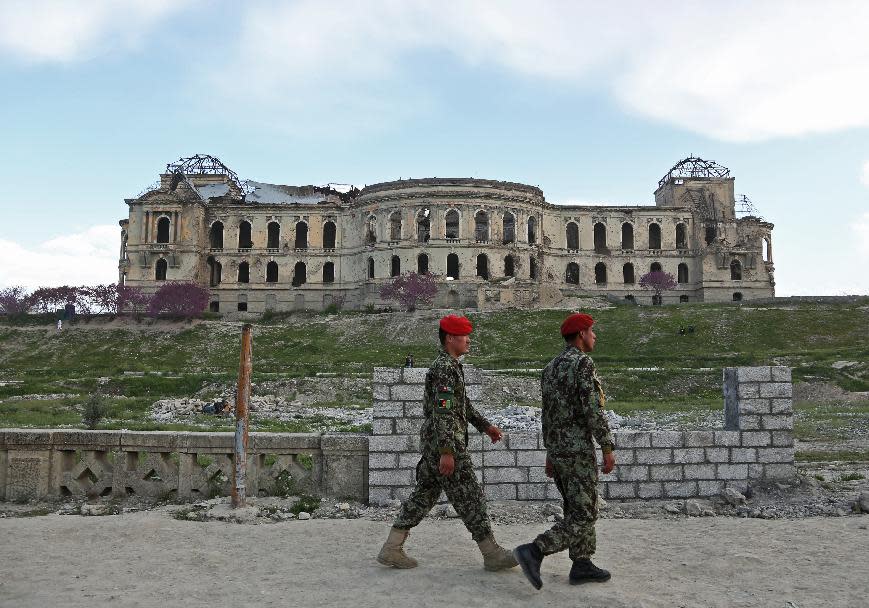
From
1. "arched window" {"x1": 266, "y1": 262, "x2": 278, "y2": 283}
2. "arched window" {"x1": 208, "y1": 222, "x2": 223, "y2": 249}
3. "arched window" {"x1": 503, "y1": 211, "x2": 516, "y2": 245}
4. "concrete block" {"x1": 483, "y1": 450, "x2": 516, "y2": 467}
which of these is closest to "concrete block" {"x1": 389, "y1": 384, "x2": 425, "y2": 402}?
"concrete block" {"x1": 483, "y1": 450, "x2": 516, "y2": 467}

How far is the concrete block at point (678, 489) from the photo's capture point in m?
8.92

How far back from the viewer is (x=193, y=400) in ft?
Answer: 82.0

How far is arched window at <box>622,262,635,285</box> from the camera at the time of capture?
207 ft

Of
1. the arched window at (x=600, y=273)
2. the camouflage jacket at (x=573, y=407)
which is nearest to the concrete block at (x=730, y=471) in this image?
the camouflage jacket at (x=573, y=407)

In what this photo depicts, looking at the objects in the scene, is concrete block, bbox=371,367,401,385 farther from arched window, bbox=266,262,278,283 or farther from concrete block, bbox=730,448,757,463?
arched window, bbox=266,262,278,283

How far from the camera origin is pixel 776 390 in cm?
923

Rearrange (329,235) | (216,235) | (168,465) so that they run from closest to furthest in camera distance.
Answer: (168,465)
(216,235)
(329,235)

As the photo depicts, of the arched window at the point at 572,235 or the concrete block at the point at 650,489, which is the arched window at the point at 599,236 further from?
the concrete block at the point at 650,489

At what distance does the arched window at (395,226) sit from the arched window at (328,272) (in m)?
7.57

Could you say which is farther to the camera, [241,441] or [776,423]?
[776,423]

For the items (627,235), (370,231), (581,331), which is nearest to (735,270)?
(627,235)

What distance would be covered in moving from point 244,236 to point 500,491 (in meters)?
58.4

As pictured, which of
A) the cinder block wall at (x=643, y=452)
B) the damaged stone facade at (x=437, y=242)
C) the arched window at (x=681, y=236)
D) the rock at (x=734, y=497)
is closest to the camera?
the rock at (x=734, y=497)

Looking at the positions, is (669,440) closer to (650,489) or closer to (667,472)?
(667,472)
